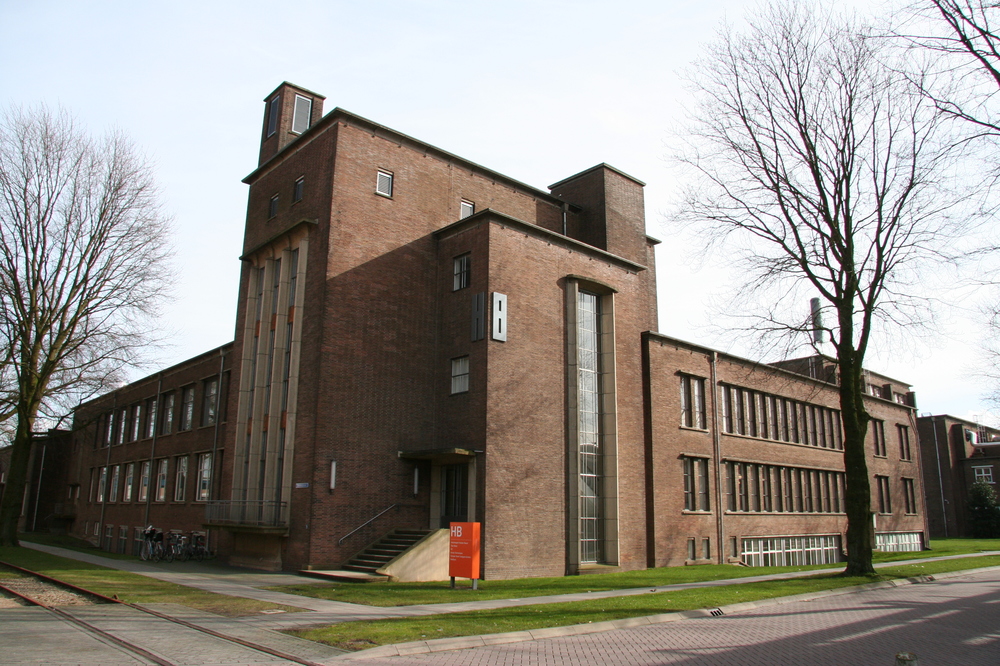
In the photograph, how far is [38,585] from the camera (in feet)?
55.3

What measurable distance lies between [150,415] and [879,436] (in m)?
45.9

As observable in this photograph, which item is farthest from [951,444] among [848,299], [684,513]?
[848,299]

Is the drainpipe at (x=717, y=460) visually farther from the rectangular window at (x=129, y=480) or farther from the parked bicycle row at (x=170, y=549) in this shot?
the rectangular window at (x=129, y=480)

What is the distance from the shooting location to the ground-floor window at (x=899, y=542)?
149ft

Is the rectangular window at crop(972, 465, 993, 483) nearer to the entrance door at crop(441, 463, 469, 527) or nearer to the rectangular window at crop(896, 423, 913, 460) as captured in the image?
the rectangular window at crop(896, 423, 913, 460)

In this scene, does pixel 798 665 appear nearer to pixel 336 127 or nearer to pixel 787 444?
pixel 336 127

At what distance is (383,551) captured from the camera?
21.8 m

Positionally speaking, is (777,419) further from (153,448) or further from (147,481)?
(147,481)

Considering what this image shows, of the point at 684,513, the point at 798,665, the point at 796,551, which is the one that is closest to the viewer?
the point at 798,665

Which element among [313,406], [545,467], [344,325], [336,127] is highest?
[336,127]

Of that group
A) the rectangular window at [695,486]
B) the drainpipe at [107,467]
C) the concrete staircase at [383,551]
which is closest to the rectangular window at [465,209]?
the concrete staircase at [383,551]

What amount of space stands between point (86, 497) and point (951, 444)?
Answer: 247ft

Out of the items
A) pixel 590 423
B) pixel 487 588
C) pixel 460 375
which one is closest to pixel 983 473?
pixel 590 423

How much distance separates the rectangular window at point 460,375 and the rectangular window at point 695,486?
11960 millimetres
